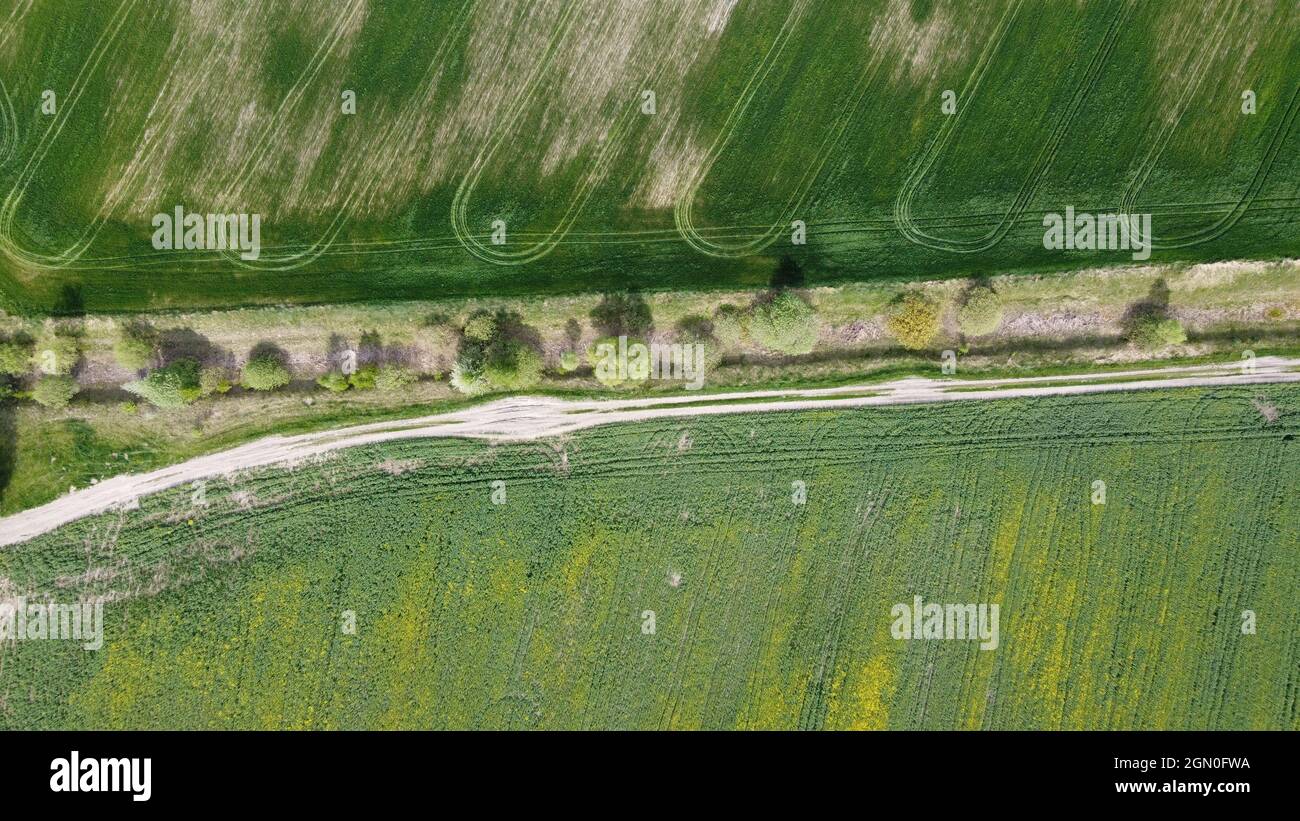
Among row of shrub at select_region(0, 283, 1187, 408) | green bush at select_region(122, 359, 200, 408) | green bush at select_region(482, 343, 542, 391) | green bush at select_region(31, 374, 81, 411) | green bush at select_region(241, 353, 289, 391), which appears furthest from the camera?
green bush at select_region(482, 343, 542, 391)

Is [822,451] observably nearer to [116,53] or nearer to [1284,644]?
[1284,644]

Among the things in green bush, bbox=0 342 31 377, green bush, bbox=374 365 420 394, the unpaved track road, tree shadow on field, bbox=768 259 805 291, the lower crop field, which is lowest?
the lower crop field

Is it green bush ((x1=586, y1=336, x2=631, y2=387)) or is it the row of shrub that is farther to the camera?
green bush ((x1=586, y1=336, x2=631, y2=387))

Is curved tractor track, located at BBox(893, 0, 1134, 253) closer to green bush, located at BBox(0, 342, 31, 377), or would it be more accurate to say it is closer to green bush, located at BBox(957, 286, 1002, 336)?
green bush, located at BBox(957, 286, 1002, 336)

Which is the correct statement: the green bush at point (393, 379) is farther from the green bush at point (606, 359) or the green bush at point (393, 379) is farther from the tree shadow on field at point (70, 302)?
the tree shadow on field at point (70, 302)

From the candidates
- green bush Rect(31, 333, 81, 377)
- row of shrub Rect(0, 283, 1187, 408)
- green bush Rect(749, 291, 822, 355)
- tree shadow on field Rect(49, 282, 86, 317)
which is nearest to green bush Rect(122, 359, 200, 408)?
row of shrub Rect(0, 283, 1187, 408)

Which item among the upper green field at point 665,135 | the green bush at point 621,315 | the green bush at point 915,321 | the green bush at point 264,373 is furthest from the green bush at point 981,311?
the green bush at point 264,373
